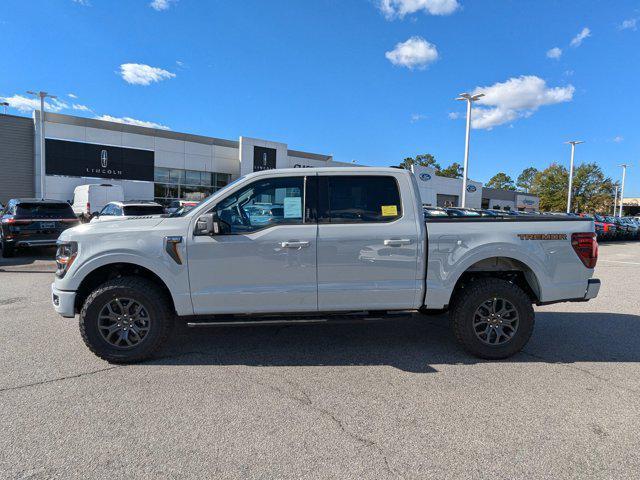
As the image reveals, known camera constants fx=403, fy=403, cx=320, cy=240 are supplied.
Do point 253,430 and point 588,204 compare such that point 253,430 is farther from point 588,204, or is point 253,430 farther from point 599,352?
point 588,204

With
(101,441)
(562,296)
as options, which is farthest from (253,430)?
(562,296)

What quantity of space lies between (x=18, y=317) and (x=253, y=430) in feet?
15.5

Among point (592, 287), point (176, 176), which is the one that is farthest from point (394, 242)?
point (176, 176)

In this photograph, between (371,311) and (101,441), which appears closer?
(101,441)

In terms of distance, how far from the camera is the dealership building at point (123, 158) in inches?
985

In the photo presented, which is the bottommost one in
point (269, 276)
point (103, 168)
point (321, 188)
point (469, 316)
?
point (469, 316)

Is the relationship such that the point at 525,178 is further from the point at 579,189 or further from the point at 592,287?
the point at 592,287

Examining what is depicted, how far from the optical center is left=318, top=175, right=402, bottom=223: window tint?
4.15 m

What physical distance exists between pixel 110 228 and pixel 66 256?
543mm

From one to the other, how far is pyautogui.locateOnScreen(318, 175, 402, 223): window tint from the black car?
10.1 meters

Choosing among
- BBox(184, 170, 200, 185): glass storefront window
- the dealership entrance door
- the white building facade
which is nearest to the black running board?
the white building facade

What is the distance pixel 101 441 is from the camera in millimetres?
2760

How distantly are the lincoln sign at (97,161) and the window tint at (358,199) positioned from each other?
88.9ft

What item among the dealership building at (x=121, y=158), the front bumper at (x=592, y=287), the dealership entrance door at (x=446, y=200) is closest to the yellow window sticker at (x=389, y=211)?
the front bumper at (x=592, y=287)
